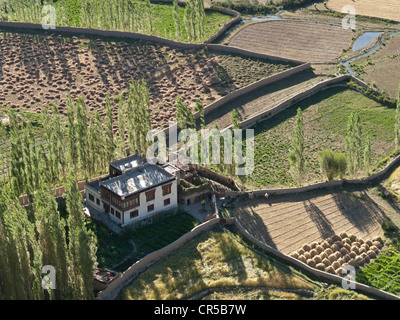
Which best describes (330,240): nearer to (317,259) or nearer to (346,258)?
(346,258)

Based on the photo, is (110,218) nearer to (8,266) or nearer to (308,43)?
(8,266)

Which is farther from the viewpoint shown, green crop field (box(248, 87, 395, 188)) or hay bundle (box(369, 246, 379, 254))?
green crop field (box(248, 87, 395, 188))

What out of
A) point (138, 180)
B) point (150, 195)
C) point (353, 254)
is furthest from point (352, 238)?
point (138, 180)

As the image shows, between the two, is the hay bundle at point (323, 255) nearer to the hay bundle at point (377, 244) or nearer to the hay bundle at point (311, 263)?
the hay bundle at point (311, 263)

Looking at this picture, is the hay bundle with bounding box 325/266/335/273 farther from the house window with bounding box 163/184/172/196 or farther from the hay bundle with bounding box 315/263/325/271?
the house window with bounding box 163/184/172/196

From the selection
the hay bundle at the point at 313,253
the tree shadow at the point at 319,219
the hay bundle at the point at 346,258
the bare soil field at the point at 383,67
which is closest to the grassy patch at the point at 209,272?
the hay bundle at the point at 313,253

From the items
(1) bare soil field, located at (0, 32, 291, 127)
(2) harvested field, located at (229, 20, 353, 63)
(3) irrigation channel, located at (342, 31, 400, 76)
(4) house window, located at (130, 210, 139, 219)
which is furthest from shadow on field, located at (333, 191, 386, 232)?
(2) harvested field, located at (229, 20, 353, 63)

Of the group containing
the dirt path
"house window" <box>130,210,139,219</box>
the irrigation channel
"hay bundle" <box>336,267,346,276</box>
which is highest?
the irrigation channel
